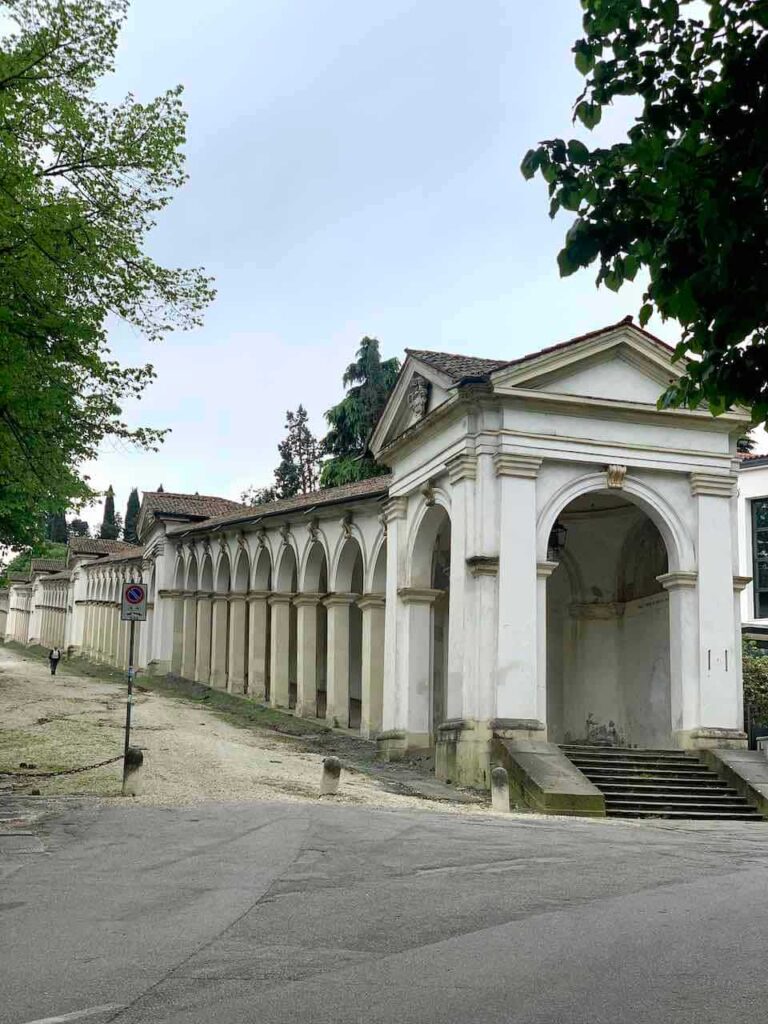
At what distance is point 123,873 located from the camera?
30.3ft

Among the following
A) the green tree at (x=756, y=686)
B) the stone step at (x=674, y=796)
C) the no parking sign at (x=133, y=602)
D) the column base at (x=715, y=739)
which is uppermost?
the no parking sign at (x=133, y=602)

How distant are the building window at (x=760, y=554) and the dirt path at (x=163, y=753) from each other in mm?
15529

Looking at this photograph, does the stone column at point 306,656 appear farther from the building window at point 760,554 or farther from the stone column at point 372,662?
the building window at point 760,554

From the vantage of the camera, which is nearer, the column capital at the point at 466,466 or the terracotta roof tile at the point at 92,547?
the column capital at the point at 466,466

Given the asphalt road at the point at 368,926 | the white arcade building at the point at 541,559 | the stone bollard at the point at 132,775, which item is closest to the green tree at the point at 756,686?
the white arcade building at the point at 541,559

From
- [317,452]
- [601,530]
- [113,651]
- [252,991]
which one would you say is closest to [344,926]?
[252,991]

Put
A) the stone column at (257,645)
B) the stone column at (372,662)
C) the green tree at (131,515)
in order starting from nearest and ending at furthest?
the stone column at (372,662), the stone column at (257,645), the green tree at (131,515)

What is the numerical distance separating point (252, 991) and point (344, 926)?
1702 millimetres

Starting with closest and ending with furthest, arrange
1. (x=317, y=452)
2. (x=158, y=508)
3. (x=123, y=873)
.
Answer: (x=123, y=873)
(x=158, y=508)
(x=317, y=452)

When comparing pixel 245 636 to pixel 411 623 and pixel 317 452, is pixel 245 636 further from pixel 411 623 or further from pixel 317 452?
pixel 317 452

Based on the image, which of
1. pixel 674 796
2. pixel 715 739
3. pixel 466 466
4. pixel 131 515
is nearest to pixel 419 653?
pixel 466 466

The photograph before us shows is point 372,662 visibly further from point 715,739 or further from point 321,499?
point 715,739

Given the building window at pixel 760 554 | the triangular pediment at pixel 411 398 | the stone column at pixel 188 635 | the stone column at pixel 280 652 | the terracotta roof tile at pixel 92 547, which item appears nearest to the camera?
the triangular pediment at pixel 411 398

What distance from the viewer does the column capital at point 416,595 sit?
22266 mm
